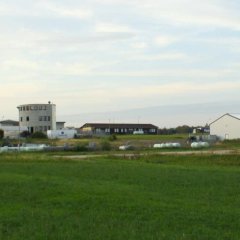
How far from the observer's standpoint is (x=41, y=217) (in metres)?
12.8

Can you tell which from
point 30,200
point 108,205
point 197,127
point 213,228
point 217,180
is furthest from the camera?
point 197,127

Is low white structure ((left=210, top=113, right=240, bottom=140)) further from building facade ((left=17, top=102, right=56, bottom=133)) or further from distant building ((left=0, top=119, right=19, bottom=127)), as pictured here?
distant building ((left=0, top=119, right=19, bottom=127))

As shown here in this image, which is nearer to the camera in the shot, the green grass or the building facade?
the green grass

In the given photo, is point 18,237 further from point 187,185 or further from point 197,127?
point 197,127

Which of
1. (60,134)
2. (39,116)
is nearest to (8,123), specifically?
(39,116)

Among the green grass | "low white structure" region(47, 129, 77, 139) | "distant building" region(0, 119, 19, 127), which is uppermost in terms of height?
"distant building" region(0, 119, 19, 127)

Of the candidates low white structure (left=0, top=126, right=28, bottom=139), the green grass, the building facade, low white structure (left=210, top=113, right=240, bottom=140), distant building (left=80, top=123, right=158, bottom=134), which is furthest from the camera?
distant building (left=80, top=123, right=158, bottom=134)

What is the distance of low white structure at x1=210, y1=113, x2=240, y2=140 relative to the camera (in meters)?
109

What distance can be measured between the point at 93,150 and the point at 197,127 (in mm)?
125735

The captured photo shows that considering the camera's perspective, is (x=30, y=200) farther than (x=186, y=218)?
Yes

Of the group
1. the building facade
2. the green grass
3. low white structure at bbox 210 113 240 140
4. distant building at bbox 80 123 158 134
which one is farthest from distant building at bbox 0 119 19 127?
the green grass

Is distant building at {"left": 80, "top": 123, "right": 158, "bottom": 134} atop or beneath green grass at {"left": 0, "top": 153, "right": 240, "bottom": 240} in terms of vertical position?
atop

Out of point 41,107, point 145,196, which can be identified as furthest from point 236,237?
point 41,107

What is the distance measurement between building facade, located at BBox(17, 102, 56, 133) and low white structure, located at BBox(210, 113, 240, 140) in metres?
47.2
